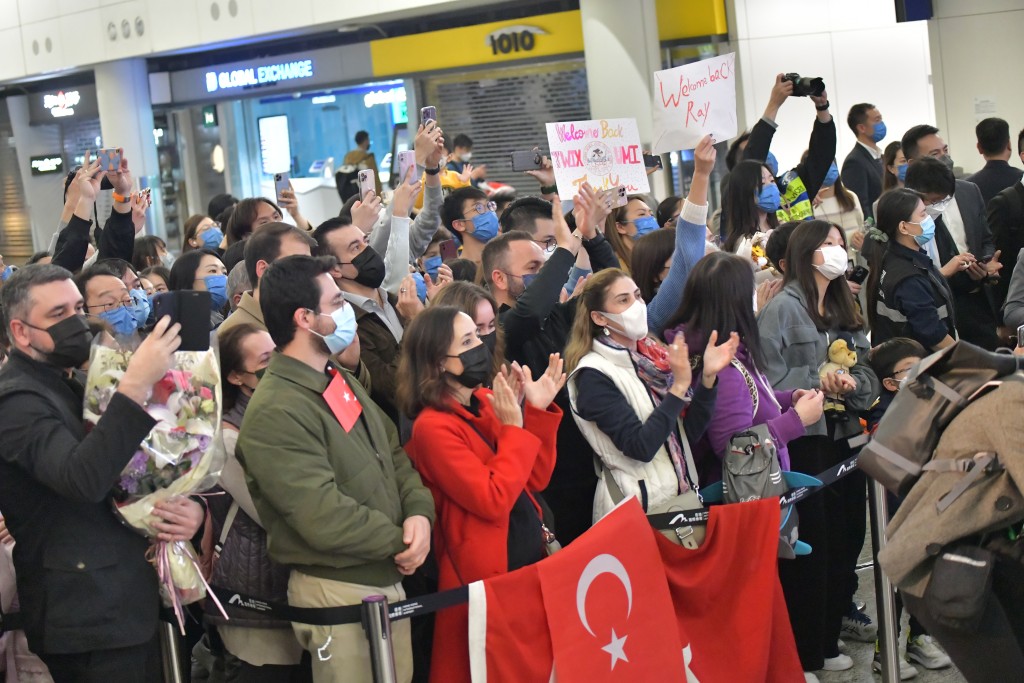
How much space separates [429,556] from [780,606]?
52.3 inches

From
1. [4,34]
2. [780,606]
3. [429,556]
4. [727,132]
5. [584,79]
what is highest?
[4,34]

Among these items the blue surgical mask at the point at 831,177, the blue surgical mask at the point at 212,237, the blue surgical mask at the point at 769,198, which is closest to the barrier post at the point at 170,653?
the blue surgical mask at the point at 769,198

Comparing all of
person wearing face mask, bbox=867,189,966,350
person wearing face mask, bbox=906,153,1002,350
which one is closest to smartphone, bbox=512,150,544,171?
person wearing face mask, bbox=867,189,966,350

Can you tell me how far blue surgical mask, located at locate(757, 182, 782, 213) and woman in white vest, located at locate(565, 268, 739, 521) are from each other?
109 inches

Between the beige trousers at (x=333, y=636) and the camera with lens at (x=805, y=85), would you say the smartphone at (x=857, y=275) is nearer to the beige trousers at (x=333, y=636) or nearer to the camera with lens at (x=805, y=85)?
the camera with lens at (x=805, y=85)

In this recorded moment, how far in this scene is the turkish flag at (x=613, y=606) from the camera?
411cm

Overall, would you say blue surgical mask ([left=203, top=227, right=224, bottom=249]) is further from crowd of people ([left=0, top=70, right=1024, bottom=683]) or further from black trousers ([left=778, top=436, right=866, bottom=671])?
black trousers ([left=778, top=436, right=866, bottom=671])

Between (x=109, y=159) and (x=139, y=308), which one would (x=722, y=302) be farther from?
(x=109, y=159)

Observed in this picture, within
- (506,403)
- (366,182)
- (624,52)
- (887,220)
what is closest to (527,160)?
(366,182)

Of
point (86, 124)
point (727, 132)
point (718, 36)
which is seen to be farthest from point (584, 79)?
point (86, 124)

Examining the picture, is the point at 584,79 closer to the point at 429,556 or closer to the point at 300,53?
the point at 300,53

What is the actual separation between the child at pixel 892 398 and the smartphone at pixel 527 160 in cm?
220

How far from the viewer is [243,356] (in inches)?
167

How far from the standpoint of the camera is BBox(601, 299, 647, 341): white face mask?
4.50 metres
